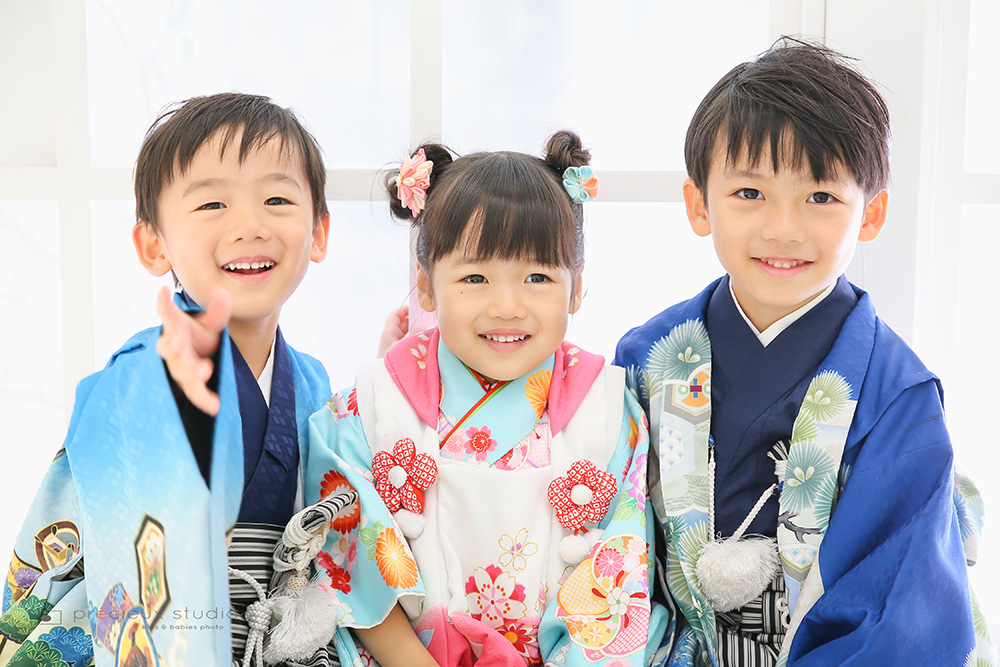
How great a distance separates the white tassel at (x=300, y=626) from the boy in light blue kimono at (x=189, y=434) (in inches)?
2.4

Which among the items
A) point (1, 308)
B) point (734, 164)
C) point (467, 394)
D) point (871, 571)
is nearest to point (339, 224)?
point (467, 394)

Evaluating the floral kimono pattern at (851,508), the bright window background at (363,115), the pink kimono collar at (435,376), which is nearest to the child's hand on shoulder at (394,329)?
the bright window background at (363,115)

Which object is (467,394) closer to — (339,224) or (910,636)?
(339,224)

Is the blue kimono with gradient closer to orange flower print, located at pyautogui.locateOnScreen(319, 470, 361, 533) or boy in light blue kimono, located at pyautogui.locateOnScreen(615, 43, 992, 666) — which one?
orange flower print, located at pyautogui.locateOnScreen(319, 470, 361, 533)

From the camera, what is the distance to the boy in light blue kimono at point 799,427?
1251 millimetres

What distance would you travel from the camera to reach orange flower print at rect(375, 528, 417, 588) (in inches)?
50.5

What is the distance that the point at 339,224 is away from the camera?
1836mm

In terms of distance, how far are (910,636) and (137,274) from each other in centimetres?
159

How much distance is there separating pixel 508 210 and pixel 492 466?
42 cm

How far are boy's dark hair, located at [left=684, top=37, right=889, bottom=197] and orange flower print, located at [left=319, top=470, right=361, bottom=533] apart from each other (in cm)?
78

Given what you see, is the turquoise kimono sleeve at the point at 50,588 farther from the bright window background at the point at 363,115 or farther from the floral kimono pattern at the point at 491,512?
the bright window background at the point at 363,115

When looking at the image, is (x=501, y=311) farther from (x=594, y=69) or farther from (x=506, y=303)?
(x=594, y=69)

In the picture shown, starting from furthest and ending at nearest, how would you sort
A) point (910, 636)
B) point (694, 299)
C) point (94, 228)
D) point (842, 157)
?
point (94, 228)
point (694, 299)
point (842, 157)
point (910, 636)

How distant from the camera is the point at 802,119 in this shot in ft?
4.34
